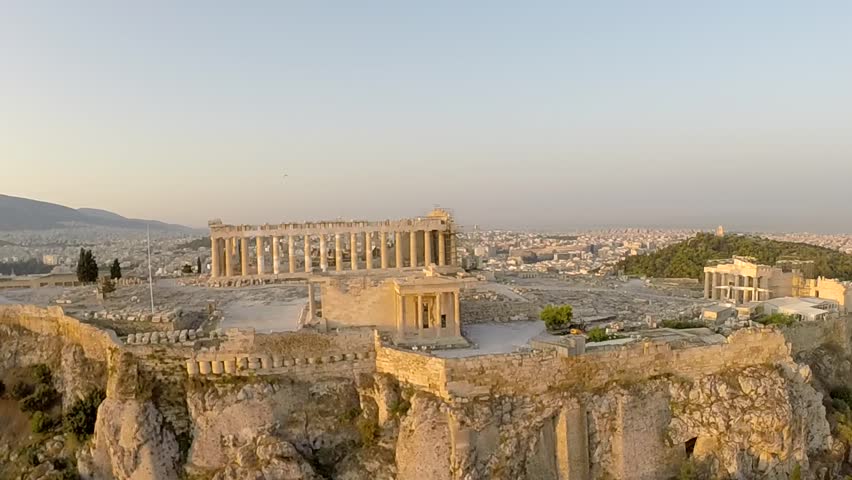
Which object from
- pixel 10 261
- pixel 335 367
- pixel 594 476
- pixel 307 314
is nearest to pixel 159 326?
pixel 307 314

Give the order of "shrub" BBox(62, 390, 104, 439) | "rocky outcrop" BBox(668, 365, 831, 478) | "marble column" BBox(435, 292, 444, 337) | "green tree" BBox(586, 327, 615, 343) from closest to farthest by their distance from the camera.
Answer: "shrub" BBox(62, 390, 104, 439) → "rocky outcrop" BBox(668, 365, 831, 478) → "green tree" BBox(586, 327, 615, 343) → "marble column" BBox(435, 292, 444, 337)

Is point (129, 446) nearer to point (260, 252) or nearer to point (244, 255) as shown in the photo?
point (260, 252)

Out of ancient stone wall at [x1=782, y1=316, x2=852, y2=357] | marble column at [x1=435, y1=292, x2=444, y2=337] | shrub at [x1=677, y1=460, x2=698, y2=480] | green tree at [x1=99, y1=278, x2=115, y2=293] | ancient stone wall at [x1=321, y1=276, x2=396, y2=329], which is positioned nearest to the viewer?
shrub at [x1=677, y1=460, x2=698, y2=480]

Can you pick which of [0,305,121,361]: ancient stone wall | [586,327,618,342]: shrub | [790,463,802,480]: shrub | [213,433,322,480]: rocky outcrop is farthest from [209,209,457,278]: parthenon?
[790,463,802,480]: shrub

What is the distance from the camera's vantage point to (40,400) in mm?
20219

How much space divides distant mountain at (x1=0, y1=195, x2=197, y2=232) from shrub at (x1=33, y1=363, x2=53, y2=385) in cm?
12160

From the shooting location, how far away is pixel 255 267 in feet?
122

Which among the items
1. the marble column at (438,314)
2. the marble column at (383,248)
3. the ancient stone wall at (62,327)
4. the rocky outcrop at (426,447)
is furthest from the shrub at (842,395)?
the ancient stone wall at (62,327)

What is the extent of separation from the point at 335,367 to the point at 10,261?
60.9m

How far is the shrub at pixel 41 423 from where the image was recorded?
63.5 feet

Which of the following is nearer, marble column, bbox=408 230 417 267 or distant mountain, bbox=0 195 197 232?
marble column, bbox=408 230 417 267

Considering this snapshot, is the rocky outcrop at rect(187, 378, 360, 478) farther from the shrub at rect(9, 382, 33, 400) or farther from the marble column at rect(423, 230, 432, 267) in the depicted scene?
the marble column at rect(423, 230, 432, 267)

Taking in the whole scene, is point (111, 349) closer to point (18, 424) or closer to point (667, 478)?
point (18, 424)

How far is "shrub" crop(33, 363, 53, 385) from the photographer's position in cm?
2102
